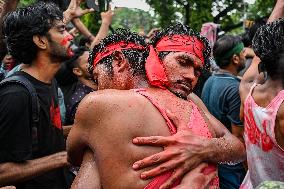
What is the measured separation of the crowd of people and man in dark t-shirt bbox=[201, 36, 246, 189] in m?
0.08

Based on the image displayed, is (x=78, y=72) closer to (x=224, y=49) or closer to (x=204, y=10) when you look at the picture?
(x=224, y=49)

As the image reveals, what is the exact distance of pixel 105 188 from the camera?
2158mm

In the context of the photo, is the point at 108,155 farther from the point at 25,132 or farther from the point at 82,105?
the point at 25,132

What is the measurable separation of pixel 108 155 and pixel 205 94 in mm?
3303

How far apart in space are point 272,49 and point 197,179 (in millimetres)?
1287

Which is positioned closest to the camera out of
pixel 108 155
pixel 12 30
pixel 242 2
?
pixel 108 155

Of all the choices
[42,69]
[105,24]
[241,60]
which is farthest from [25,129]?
[241,60]

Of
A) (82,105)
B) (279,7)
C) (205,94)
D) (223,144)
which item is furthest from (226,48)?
(82,105)

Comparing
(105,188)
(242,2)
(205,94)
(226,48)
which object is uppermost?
(105,188)

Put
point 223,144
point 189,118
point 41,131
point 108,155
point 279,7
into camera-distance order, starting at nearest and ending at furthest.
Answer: point 108,155, point 189,118, point 223,144, point 41,131, point 279,7

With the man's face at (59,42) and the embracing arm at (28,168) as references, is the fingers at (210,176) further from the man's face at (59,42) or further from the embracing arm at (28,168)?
the man's face at (59,42)

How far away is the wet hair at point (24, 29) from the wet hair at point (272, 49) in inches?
59.0

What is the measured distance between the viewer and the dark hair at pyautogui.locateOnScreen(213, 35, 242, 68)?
553cm

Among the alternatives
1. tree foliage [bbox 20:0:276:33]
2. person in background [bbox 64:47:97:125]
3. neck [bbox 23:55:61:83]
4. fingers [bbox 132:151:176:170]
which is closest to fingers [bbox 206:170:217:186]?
fingers [bbox 132:151:176:170]
